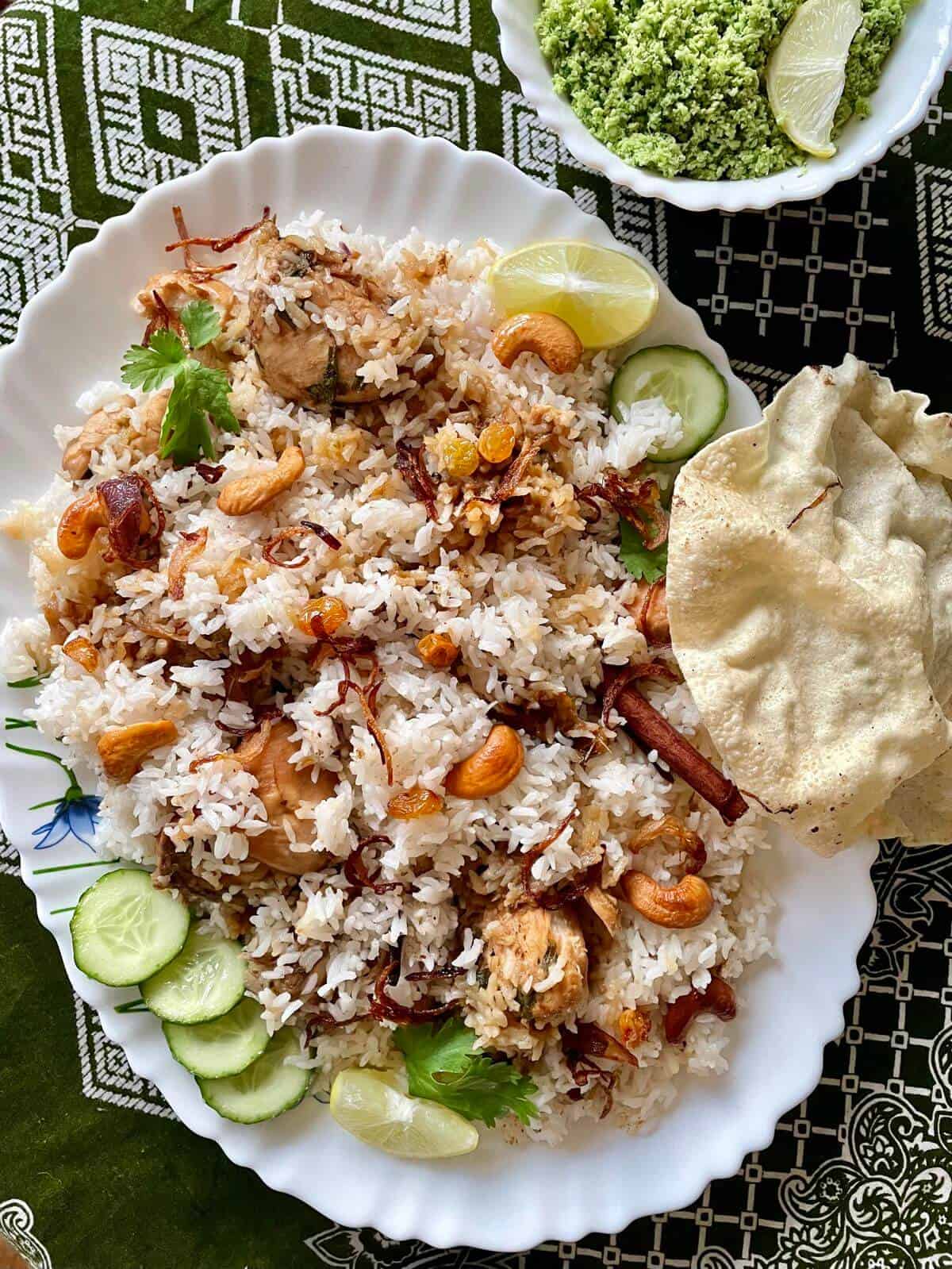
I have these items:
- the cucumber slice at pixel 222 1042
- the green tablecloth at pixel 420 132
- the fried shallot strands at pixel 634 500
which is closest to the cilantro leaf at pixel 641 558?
the fried shallot strands at pixel 634 500

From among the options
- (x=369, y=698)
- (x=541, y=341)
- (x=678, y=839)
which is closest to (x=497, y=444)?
(x=541, y=341)

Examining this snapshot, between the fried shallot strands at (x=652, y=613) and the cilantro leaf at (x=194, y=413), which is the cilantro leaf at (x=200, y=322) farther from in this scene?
the fried shallot strands at (x=652, y=613)

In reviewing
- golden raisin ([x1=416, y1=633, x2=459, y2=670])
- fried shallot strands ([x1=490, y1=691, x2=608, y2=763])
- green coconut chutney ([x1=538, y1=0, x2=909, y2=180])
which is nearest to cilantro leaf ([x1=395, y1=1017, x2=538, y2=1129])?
fried shallot strands ([x1=490, y1=691, x2=608, y2=763])

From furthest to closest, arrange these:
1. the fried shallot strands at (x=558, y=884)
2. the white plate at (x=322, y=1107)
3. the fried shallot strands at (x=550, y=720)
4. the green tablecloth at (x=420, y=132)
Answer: the green tablecloth at (x=420, y=132) < the white plate at (x=322, y=1107) < the fried shallot strands at (x=550, y=720) < the fried shallot strands at (x=558, y=884)

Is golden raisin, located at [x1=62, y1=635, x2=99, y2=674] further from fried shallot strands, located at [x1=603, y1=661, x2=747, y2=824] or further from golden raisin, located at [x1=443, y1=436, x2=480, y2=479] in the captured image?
fried shallot strands, located at [x1=603, y1=661, x2=747, y2=824]

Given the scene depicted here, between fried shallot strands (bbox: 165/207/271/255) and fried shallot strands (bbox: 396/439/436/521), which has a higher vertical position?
fried shallot strands (bbox: 165/207/271/255)
